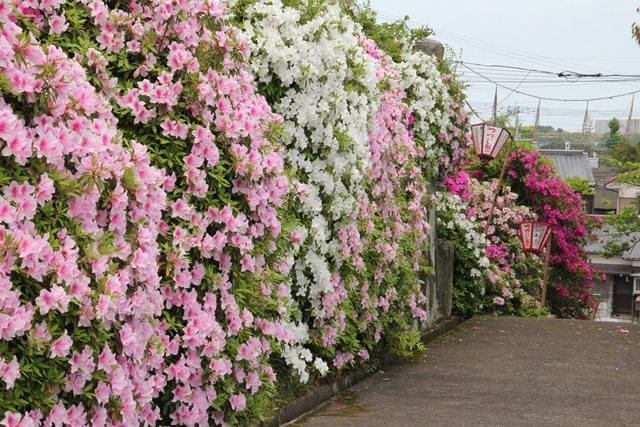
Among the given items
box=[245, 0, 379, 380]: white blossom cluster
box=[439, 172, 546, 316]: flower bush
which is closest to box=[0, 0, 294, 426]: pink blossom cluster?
box=[245, 0, 379, 380]: white blossom cluster

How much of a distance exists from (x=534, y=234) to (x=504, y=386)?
1066 cm

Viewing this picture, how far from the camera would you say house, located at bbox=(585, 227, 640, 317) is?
48094 millimetres

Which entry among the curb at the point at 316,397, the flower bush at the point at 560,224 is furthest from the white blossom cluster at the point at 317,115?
the flower bush at the point at 560,224

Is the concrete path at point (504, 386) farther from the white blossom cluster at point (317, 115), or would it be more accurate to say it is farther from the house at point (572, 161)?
the house at point (572, 161)

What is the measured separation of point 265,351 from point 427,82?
5676 mm

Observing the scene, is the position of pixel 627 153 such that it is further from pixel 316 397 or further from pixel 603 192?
pixel 316 397

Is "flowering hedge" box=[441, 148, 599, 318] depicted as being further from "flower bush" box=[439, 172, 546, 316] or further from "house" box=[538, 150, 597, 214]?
"house" box=[538, 150, 597, 214]

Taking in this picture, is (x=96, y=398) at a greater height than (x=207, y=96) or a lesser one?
lesser

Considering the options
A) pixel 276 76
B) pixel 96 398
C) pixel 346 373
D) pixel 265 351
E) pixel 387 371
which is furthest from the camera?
pixel 387 371

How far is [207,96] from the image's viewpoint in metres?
4.21

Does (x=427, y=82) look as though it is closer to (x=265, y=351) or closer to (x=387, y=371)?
(x=387, y=371)

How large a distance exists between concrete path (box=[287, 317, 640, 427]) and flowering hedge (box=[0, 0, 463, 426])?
0.52 meters

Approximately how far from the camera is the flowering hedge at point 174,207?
121 inches

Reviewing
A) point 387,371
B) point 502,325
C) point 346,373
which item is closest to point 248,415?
point 346,373
